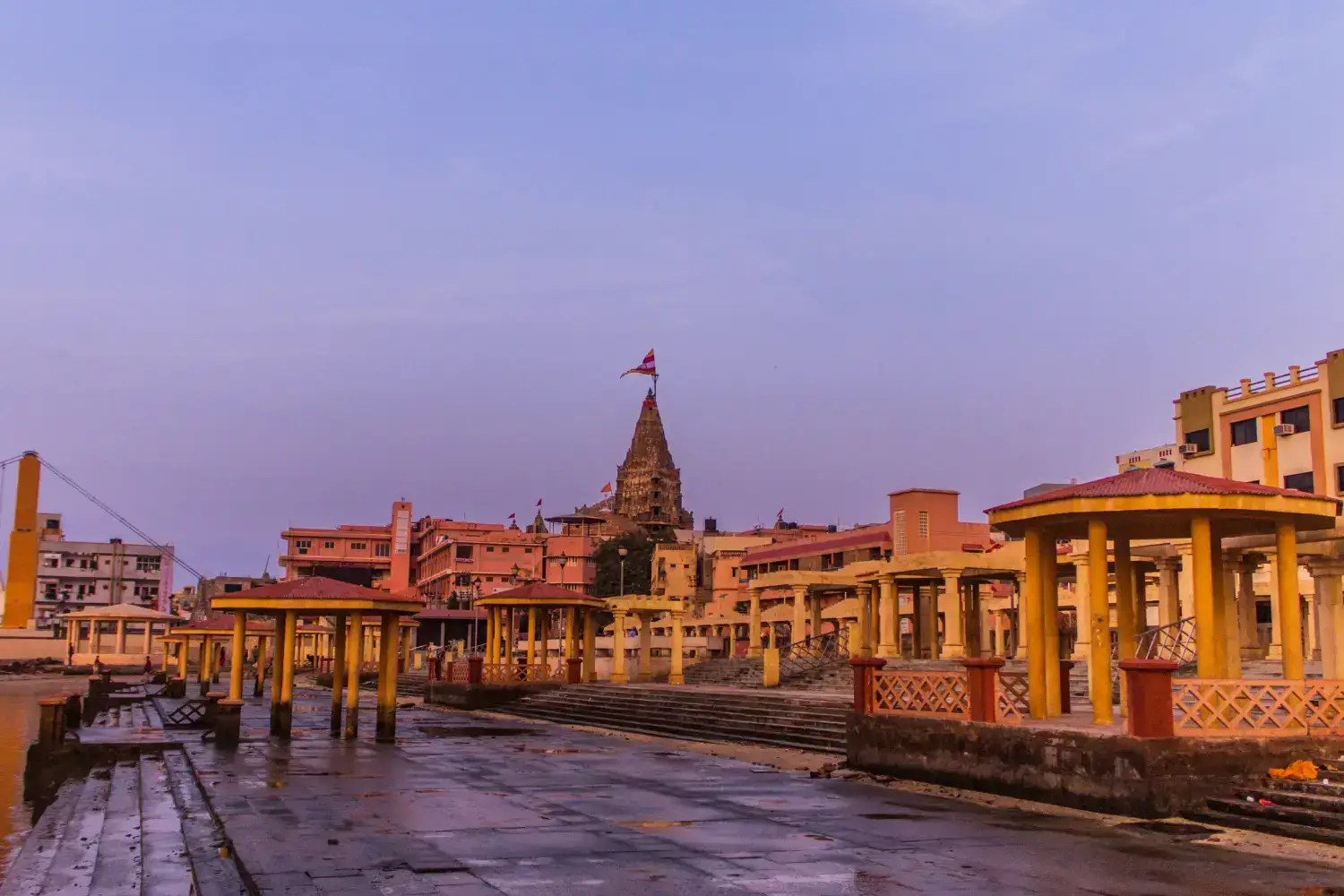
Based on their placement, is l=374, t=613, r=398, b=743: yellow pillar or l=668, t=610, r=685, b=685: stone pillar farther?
l=668, t=610, r=685, b=685: stone pillar

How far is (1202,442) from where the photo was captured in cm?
4766

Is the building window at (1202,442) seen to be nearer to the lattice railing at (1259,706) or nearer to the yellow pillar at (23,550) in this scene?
the lattice railing at (1259,706)

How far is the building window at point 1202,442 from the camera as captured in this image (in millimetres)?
47219

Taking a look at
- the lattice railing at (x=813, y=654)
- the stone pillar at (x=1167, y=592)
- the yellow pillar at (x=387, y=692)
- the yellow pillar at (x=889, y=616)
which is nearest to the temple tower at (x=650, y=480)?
the lattice railing at (x=813, y=654)

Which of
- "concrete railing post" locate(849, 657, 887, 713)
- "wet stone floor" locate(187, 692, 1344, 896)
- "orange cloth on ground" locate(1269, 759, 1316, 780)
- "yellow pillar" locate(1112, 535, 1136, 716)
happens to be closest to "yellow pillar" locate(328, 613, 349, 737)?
"wet stone floor" locate(187, 692, 1344, 896)

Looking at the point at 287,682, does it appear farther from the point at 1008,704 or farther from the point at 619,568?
the point at 619,568

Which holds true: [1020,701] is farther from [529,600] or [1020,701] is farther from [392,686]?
[529,600]

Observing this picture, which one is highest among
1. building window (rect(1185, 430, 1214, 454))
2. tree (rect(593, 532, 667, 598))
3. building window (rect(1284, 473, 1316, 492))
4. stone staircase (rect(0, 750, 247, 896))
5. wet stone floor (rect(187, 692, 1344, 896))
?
building window (rect(1185, 430, 1214, 454))

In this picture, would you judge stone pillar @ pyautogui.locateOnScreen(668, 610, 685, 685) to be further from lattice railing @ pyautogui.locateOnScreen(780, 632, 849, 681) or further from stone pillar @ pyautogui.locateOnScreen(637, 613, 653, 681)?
lattice railing @ pyautogui.locateOnScreen(780, 632, 849, 681)

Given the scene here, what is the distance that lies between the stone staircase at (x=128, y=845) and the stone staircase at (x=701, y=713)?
10.8 m

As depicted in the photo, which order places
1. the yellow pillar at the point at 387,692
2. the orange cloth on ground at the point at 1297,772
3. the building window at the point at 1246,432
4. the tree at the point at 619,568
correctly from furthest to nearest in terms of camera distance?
the tree at the point at 619,568 → the building window at the point at 1246,432 → the yellow pillar at the point at 387,692 → the orange cloth on ground at the point at 1297,772

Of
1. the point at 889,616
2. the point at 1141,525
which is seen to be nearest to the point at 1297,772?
the point at 1141,525

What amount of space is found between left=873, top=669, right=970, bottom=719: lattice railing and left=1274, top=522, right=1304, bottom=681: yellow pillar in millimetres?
4152

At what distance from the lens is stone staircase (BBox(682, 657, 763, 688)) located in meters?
39.2
